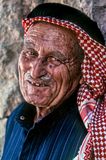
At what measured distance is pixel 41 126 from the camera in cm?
265

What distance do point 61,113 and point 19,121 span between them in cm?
28

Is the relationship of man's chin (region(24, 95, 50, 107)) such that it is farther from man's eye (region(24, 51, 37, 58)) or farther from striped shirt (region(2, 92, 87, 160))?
man's eye (region(24, 51, 37, 58))

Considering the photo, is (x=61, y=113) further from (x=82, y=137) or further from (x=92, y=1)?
(x=92, y=1)

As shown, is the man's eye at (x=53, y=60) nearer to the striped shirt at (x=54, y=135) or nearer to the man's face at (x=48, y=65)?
the man's face at (x=48, y=65)

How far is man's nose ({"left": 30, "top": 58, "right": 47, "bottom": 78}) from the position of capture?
250 cm

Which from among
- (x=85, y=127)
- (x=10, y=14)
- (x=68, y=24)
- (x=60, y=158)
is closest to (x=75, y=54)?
(x=68, y=24)

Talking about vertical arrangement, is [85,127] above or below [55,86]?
below

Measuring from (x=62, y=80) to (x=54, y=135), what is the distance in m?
0.30

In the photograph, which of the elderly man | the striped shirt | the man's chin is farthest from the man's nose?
the striped shirt

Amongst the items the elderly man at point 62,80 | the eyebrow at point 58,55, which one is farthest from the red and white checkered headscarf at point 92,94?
the eyebrow at point 58,55

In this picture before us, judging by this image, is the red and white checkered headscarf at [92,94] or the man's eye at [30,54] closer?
the red and white checkered headscarf at [92,94]

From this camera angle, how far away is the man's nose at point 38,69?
8.20ft

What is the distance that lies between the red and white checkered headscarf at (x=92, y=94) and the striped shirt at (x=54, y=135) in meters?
0.07

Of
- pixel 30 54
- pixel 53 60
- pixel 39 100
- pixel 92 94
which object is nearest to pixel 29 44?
pixel 30 54
